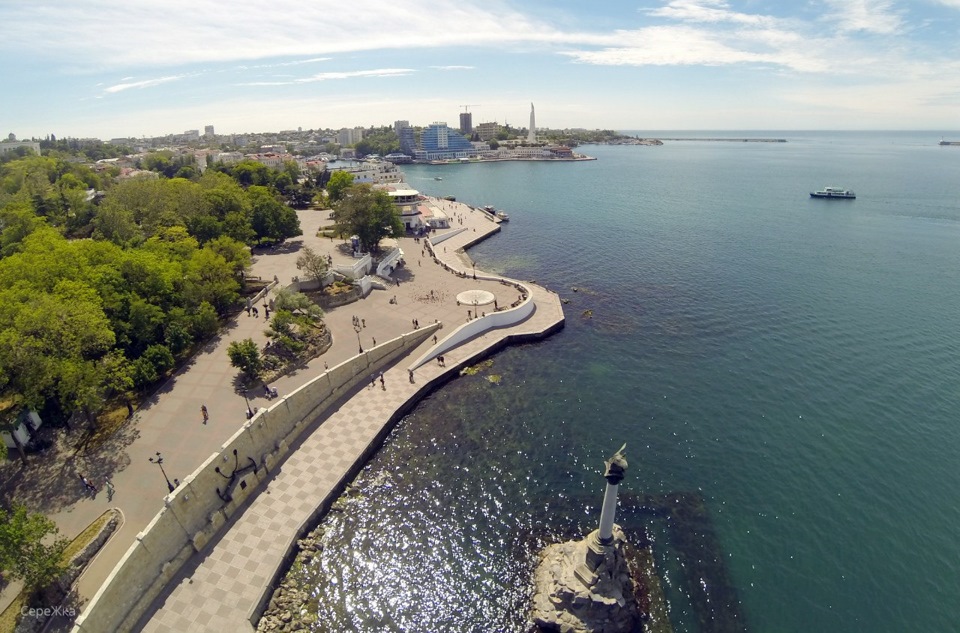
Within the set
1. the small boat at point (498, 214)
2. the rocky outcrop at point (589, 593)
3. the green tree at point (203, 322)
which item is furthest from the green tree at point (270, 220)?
the rocky outcrop at point (589, 593)

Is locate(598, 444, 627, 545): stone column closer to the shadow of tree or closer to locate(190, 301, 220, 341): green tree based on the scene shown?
the shadow of tree

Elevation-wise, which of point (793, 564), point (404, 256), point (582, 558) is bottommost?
point (793, 564)

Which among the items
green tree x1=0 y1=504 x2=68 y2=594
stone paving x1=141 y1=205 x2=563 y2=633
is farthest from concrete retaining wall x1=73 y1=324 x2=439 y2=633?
green tree x1=0 y1=504 x2=68 y2=594

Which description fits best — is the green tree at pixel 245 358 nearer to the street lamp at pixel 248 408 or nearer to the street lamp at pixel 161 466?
the street lamp at pixel 248 408

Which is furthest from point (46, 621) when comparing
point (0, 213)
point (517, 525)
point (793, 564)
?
point (0, 213)

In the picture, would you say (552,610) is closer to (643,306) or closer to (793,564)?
(793,564)

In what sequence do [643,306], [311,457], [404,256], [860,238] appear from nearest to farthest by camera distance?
[311,457] → [643,306] → [404,256] → [860,238]
